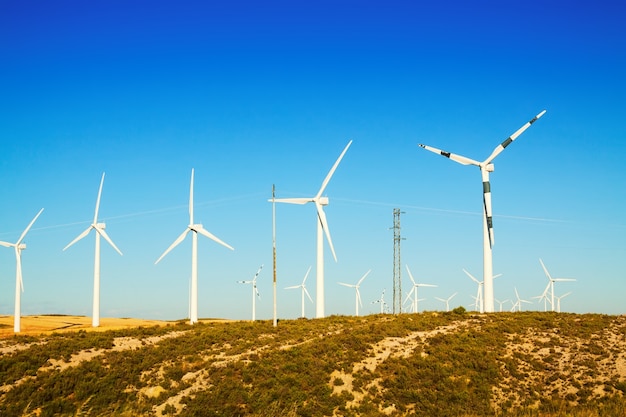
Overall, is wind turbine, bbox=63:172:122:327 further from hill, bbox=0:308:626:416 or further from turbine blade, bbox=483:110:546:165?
turbine blade, bbox=483:110:546:165

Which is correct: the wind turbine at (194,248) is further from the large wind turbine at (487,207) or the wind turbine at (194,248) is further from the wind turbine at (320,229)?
the large wind turbine at (487,207)

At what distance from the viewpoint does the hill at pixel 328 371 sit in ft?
145

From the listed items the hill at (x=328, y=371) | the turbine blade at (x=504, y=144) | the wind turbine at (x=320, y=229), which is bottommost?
the hill at (x=328, y=371)

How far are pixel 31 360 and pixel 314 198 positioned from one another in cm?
3578

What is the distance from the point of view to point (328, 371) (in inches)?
1987

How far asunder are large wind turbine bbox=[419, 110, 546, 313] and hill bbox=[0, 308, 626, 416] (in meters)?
4.09

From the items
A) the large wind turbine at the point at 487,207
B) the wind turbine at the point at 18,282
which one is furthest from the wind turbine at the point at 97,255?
the large wind turbine at the point at 487,207

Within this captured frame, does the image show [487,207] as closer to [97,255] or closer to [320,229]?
[320,229]

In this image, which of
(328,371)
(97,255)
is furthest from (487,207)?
(97,255)

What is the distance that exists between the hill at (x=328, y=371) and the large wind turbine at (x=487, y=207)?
4091 mm

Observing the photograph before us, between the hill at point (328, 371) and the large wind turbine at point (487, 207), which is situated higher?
the large wind turbine at point (487, 207)

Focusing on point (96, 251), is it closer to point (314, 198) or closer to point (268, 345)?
point (314, 198)

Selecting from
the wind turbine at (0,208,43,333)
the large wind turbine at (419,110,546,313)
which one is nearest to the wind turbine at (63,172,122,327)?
the wind turbine at (0,208,43,333)

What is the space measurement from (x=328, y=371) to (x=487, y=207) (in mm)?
29866
